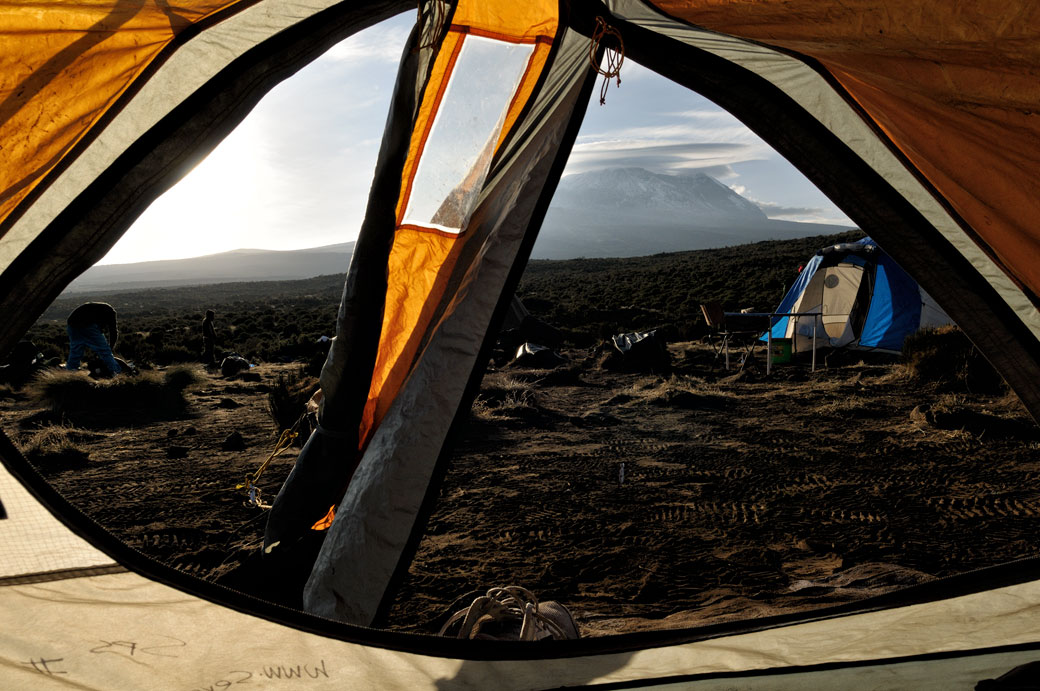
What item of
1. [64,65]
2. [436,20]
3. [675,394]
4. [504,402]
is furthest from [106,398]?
[436,20]

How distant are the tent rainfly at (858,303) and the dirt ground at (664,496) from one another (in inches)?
66.6

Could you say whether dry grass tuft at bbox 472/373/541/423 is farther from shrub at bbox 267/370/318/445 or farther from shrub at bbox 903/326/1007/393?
shrub at bbox 903/326/1007/393

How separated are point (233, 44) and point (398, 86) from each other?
1.97 ft

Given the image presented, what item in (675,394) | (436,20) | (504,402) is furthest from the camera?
(675,394)

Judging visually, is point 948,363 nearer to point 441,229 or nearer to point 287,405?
point 441,229

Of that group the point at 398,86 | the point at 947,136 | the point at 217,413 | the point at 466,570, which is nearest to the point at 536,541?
the point at 466,570

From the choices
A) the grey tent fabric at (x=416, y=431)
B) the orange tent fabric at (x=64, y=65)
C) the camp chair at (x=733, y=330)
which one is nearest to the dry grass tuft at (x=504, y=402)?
the camp chair at (x=733, y=330)

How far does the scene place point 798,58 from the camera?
2.36m

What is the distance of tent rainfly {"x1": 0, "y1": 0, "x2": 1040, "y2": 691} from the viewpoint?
1.68 m

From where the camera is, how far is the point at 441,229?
3.07 m

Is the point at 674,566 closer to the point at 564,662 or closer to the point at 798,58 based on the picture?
the point at 564,662

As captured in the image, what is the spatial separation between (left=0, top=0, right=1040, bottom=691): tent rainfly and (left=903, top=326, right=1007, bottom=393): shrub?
5.79 metres

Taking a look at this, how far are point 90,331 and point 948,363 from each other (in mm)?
11904

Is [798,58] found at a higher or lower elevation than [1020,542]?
higher
